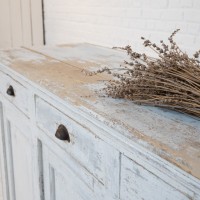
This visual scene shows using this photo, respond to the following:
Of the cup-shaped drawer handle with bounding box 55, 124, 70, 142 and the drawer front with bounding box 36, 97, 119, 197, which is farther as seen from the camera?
the cup-shaped drawer handle with bounding box 55, 124, 70, 142

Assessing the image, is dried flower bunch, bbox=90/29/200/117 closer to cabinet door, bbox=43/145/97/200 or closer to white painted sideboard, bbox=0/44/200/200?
white painted sideboard, bbox=0/44/200/200

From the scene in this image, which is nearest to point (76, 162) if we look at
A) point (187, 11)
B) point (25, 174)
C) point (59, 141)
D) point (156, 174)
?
point (59, 141)

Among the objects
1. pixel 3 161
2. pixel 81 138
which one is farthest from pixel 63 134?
pixel 3 161

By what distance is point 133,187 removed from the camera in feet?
1.98

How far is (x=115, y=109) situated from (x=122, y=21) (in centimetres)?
172

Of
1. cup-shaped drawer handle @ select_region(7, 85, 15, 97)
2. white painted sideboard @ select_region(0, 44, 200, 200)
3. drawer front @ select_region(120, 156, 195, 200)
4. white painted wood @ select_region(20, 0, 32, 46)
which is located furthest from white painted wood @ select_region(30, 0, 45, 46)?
drawer front @ select_region(120, 156, 195, 200)

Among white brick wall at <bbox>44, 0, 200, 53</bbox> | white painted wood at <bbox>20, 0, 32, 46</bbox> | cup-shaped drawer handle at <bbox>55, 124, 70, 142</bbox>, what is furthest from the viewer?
white painted wood at <bbox>20, 0, 32, 46</bbox>

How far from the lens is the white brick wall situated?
5.91 feet

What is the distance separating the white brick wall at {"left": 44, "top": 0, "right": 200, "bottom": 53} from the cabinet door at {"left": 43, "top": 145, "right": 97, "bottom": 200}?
114 centimetres

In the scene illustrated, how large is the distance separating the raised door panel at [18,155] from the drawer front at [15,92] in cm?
3

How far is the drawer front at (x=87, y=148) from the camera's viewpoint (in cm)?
67

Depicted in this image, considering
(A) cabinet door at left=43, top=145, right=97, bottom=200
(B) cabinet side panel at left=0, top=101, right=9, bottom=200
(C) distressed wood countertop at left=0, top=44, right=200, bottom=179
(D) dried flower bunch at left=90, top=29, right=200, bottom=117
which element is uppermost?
(D) dried flower bunch at left=90, top=29, right=200, bottom=117

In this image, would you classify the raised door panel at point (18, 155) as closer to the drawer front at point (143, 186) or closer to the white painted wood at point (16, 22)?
the drawer front at point (143, 186)

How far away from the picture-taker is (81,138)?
774 mm
